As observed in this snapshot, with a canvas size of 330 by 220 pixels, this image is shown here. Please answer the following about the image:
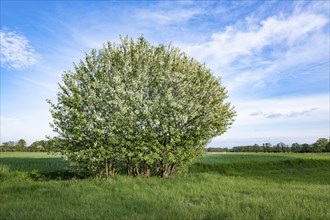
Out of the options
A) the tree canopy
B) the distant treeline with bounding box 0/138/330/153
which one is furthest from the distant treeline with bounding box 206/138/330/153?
the tree canopy

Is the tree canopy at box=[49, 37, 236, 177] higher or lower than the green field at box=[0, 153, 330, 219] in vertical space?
higher

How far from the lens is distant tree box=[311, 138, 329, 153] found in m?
144

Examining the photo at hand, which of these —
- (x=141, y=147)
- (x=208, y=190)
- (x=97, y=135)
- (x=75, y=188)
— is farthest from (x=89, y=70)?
(x=208, y=190)

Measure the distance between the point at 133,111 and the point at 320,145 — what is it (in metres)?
149

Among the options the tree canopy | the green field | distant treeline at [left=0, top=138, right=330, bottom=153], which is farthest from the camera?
distant treeline at [left=0, top=138, right=330, bottom=153]

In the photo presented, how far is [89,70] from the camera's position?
22906mm

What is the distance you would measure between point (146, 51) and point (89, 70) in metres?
4.75

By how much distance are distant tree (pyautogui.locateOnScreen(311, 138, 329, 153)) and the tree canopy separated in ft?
460

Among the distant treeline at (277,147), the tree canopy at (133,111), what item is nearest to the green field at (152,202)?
the tree canopy at (133,111)

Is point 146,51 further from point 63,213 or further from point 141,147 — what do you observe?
point 63,213

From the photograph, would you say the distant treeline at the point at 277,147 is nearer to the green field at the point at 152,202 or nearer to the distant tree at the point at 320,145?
the distant tree at the point at 320,145

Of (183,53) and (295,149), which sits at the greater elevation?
(183,53)

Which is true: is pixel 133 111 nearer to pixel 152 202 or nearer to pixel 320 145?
pixel 152 202

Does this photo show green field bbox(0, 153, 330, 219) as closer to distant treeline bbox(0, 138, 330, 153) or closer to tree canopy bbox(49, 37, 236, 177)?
tree canopy bbox(49, 37, 236, 177)
